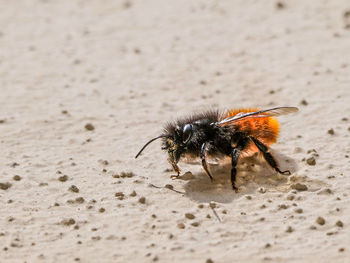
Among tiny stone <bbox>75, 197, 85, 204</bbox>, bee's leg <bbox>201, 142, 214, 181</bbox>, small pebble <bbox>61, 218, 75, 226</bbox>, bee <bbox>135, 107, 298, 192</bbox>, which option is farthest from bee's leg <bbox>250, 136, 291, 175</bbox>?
small pebble <bbox>61, 218, 75, 226</bbox>

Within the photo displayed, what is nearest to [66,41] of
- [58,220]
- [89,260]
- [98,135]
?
[98,135]

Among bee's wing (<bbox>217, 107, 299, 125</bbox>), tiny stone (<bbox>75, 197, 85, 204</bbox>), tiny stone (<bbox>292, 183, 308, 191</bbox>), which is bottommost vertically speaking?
tiny stone (<bbox>292, 183, 308, 191</bbox>)

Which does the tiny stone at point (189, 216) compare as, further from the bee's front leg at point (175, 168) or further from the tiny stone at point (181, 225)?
the bee's front leg at point (175, 168)

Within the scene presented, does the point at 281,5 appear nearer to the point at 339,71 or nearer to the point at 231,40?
the point at 231,40

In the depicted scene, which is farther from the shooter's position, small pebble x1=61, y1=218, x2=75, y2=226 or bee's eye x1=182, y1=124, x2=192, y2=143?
bee's eye x1=182, y1=124, x2=192, y2=143

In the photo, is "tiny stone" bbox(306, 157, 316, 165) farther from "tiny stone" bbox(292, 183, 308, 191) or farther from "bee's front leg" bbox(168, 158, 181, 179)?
"bee's front leg" bbox(168, 158, 181, 179)

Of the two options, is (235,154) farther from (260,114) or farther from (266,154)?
(260,114)
